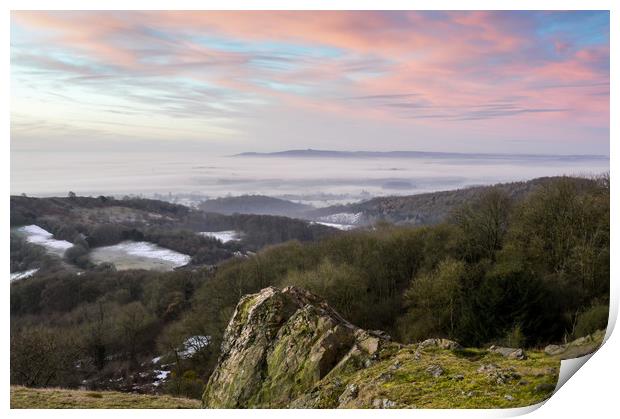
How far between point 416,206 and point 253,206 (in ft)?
44.4

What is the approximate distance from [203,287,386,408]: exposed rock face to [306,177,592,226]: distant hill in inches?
327

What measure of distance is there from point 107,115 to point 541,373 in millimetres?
11902

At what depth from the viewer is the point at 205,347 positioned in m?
26.2

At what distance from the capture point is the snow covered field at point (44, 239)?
43.9ft

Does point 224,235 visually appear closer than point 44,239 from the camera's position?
No

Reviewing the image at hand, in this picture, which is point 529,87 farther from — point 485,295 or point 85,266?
point 85,266

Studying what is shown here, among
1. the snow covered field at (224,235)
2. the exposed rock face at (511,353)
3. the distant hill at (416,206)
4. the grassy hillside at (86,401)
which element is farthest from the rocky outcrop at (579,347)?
the snow covered field at (224,235)

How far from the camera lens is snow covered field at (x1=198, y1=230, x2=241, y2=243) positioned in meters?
23.2

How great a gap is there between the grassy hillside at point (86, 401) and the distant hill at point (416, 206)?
9801mm

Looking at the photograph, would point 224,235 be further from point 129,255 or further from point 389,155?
point 389,155

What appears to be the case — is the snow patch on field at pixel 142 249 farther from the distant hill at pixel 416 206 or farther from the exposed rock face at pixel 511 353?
the exposed rock face at pixel 511 353

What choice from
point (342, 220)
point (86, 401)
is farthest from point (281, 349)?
point (342, 220)

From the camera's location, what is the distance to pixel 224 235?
23781 millimetres

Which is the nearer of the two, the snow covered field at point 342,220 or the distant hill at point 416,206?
the distant hill at point 416,206
